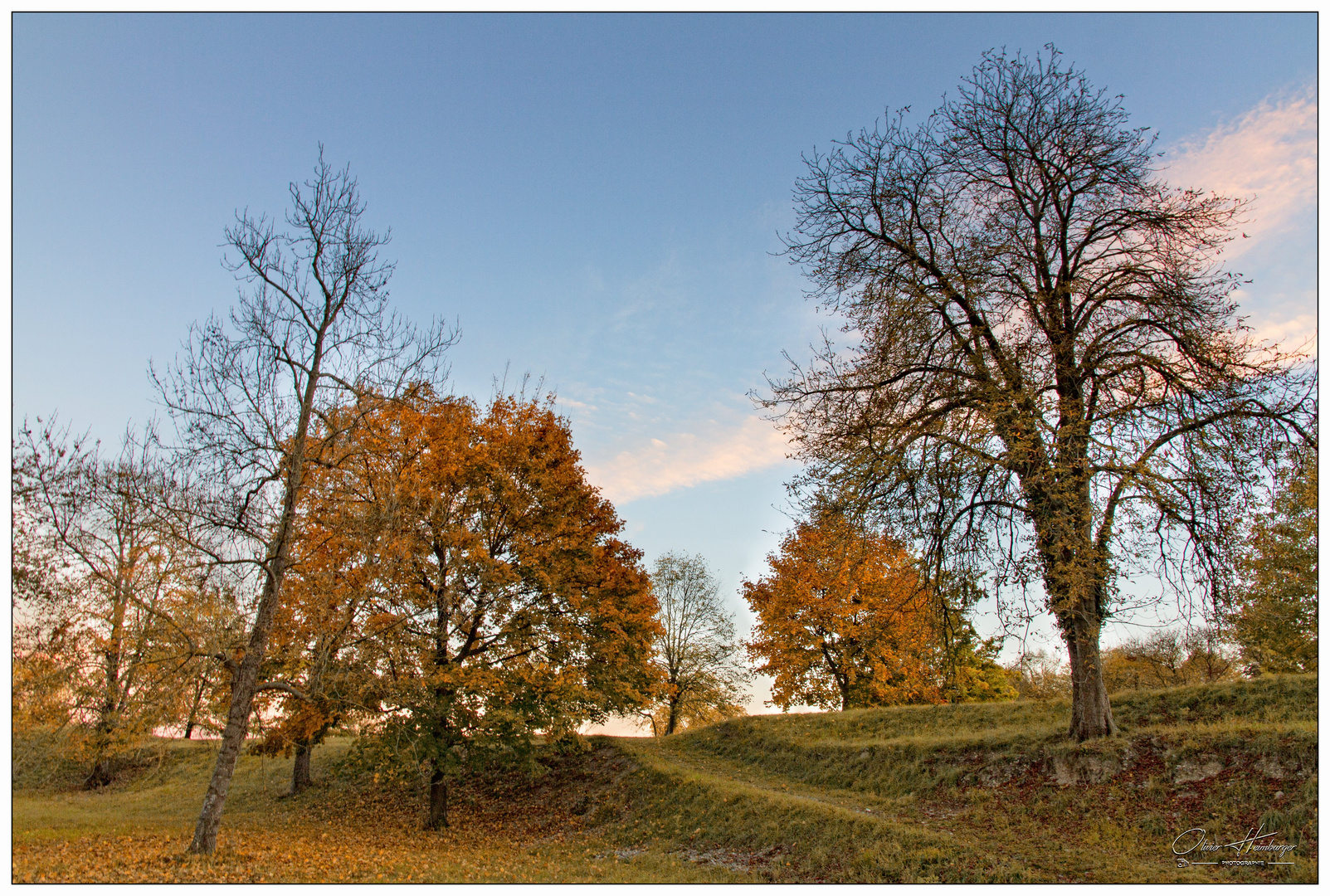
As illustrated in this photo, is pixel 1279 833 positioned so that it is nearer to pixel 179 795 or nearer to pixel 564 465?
pixel 564 465

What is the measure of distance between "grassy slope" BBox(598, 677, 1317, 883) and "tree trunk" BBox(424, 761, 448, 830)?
403 centimetres

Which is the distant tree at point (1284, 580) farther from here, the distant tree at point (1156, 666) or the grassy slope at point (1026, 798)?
the distant tree at point (1156, 666)

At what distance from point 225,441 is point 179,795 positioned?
1972cm

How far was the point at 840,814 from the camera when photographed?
40.7 ft

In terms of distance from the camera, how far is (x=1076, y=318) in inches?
546

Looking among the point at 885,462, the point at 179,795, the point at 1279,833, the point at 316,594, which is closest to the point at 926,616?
the point at 885,462

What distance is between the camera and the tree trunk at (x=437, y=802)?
16.5 metres

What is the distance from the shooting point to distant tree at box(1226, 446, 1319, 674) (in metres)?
11.9

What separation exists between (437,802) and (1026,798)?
13.0 m

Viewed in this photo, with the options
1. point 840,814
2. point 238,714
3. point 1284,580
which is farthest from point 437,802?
point 1284,580

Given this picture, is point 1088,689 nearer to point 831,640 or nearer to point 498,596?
point 498,596

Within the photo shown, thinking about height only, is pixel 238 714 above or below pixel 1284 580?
below

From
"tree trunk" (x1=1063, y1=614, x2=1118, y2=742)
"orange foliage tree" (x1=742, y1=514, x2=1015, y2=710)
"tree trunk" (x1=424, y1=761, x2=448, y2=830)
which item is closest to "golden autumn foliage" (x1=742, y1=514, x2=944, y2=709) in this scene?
"orange foliage tree" (x1=742, y1=514, x2=1015, y2=710)

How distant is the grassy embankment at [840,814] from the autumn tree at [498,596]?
250cm
